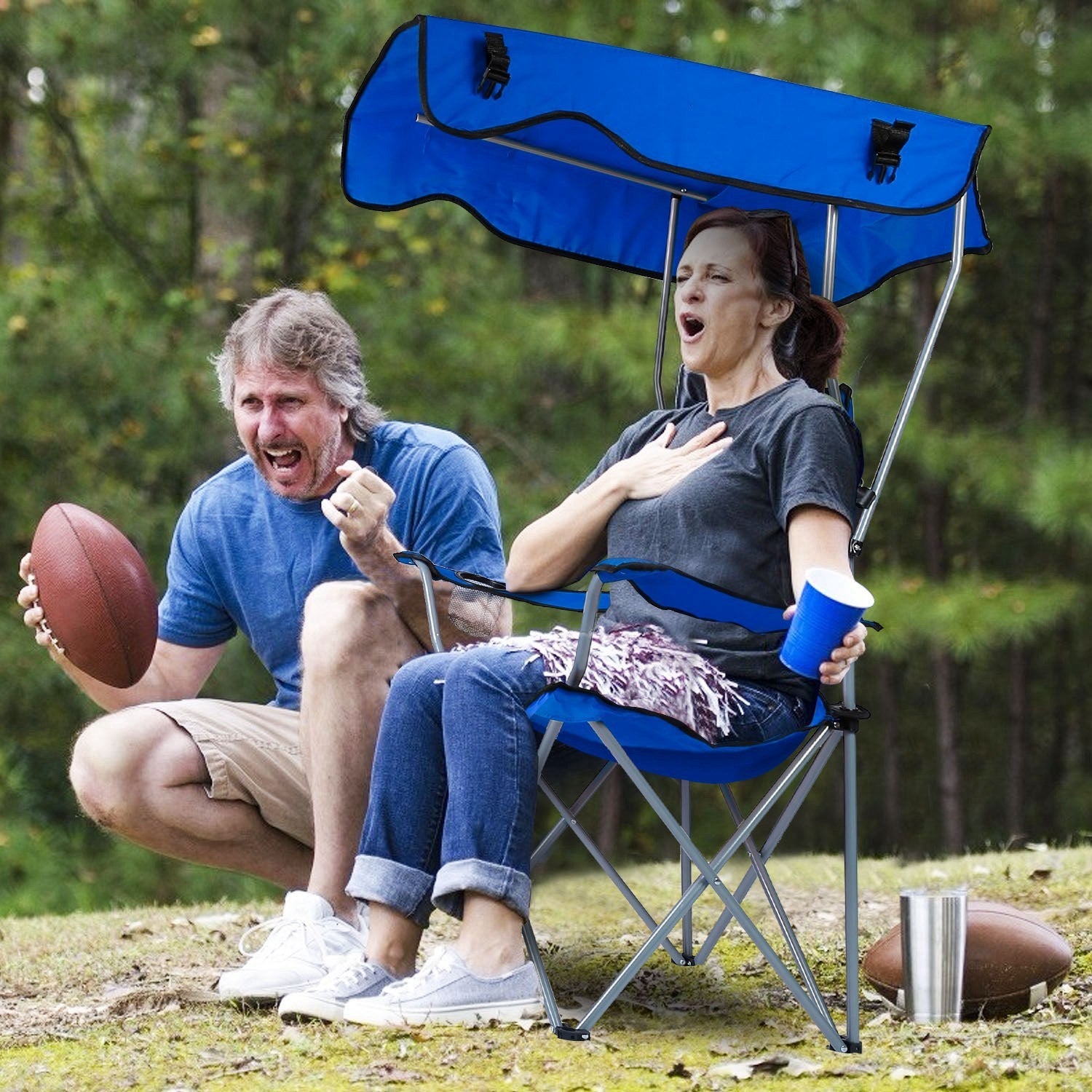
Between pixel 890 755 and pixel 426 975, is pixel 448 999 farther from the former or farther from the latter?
pixel 890 755

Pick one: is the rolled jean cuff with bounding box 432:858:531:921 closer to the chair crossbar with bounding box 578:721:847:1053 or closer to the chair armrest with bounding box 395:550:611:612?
the chair crossbar with bounding box 578:721:847:1053

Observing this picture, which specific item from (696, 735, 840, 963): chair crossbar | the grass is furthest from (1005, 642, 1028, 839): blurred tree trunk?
(696, 735, 840, 963): chair crossbar

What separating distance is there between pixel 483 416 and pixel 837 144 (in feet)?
15.9

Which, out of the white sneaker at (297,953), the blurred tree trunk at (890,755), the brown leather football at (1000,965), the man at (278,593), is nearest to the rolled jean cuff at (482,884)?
the white sneaker at (297,953)

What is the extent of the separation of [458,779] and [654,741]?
28 centimetres

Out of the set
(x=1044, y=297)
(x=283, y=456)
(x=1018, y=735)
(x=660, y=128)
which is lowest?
(x=1018, y=735)

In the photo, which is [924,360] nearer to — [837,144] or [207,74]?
[837,144]

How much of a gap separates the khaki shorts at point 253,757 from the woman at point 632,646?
0.61m

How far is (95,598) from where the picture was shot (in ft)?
9.11

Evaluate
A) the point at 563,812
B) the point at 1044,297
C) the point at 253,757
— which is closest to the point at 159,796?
the point at 253,757

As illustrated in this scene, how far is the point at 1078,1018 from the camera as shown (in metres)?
2.36

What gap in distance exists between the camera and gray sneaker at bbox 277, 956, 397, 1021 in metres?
2.31

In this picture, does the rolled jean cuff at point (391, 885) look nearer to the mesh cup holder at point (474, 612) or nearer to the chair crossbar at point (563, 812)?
the chair crossbar at point (563, 812)

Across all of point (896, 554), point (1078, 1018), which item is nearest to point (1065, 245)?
point (896, 554)
